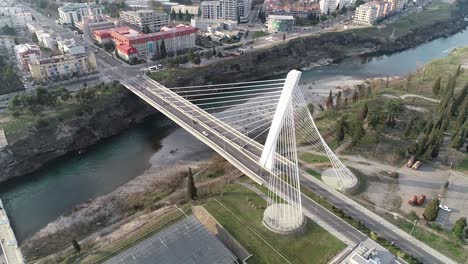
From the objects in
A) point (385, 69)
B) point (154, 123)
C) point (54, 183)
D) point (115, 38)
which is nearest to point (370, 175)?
point (154, 123)

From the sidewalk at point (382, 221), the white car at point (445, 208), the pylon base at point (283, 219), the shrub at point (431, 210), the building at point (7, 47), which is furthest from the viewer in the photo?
the building at point (7, 47)

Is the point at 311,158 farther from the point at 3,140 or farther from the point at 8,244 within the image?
the point at 3,140

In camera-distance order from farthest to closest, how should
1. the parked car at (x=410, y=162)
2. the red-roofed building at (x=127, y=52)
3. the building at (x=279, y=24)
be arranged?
the building at (x=279, y=24), the red-roofed building at (x=127, y=52), the parked car at (x=410, y=162)

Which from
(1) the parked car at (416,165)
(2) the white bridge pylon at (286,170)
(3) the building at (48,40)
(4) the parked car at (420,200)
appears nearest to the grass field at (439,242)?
(4) the parked car at (420,200)

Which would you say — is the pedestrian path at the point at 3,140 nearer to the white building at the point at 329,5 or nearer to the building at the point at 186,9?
the building at the point at 186,9

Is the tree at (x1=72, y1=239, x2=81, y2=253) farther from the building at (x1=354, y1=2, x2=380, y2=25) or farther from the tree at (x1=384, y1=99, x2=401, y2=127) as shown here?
the building at (x1=354, y1=2, x2=380, y2=25)

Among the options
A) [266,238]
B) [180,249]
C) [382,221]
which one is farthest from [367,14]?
[180,249]

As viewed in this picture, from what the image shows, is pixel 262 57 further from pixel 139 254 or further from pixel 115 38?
pixel 139 254
